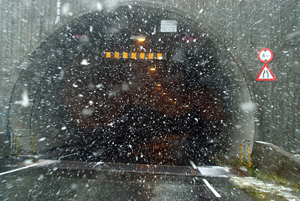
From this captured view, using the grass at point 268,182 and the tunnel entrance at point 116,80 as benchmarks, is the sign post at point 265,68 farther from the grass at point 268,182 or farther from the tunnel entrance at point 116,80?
the grass at point 268,182

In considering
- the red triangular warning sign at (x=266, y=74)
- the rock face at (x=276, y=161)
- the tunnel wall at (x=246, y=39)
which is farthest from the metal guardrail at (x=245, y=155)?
the red triangular warning sign at (x=266, y=74)

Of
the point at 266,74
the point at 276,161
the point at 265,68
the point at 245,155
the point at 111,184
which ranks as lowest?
the point at 111,184

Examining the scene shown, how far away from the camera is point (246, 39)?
9.36 m

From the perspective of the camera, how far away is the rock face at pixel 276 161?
6.27 metres

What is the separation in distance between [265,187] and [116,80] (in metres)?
16.8

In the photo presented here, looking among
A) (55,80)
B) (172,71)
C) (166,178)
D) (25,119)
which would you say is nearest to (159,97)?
(172,71)

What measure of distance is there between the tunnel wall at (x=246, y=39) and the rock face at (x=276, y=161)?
2.48ft

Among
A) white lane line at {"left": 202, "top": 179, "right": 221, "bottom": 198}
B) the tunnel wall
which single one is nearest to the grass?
white lane line at {"left": 202, "top": 179, "right": 221, "bottom": 198}

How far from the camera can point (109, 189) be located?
5.80 m

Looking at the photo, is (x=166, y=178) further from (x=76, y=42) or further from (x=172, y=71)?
(x=172, y=71)

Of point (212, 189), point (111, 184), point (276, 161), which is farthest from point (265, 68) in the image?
point (111, 184)

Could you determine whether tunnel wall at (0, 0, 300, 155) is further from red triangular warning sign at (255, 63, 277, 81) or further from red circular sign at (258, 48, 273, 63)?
red triangular warning sign at (255, 63, 277, 81)

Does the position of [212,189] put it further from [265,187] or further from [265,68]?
[265,68]

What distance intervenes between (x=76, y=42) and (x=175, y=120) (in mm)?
24367
